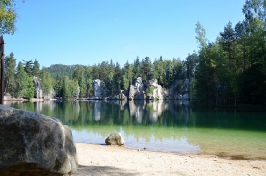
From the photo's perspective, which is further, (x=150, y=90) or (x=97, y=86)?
(x=97, y=86)

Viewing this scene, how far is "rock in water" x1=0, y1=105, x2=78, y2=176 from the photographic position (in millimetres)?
3873

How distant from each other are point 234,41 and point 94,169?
5041 cm

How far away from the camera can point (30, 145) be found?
3941 mm

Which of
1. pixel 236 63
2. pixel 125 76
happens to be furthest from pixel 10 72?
pixel 236 63

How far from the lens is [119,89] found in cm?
13712

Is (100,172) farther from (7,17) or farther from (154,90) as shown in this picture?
(154,90)

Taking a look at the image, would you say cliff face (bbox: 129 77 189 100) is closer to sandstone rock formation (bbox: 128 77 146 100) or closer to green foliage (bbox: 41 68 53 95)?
sandstone rock formation (bbox: 128 77 146 100)

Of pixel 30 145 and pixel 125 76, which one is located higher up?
pixel 125 76

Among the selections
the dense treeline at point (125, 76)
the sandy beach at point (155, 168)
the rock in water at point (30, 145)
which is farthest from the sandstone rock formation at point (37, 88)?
the rock in water at point (30, 145)

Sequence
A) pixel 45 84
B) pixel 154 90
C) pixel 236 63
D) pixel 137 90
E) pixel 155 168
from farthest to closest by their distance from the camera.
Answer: pixel 137 90
pixel 154 90
pixel 45 84
pixel 236 63
pixel 155 168

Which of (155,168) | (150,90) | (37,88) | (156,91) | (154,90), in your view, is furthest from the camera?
(156,91)

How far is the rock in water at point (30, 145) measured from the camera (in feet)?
12.7

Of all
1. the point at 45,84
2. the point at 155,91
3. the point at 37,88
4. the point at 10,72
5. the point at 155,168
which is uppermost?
the point at 10,72

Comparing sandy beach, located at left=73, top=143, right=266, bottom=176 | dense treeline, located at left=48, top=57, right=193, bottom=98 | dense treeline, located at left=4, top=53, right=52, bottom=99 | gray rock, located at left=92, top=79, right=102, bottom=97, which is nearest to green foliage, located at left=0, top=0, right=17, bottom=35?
sandy beach, located at left=73, top=143, right=266, bottom=176
